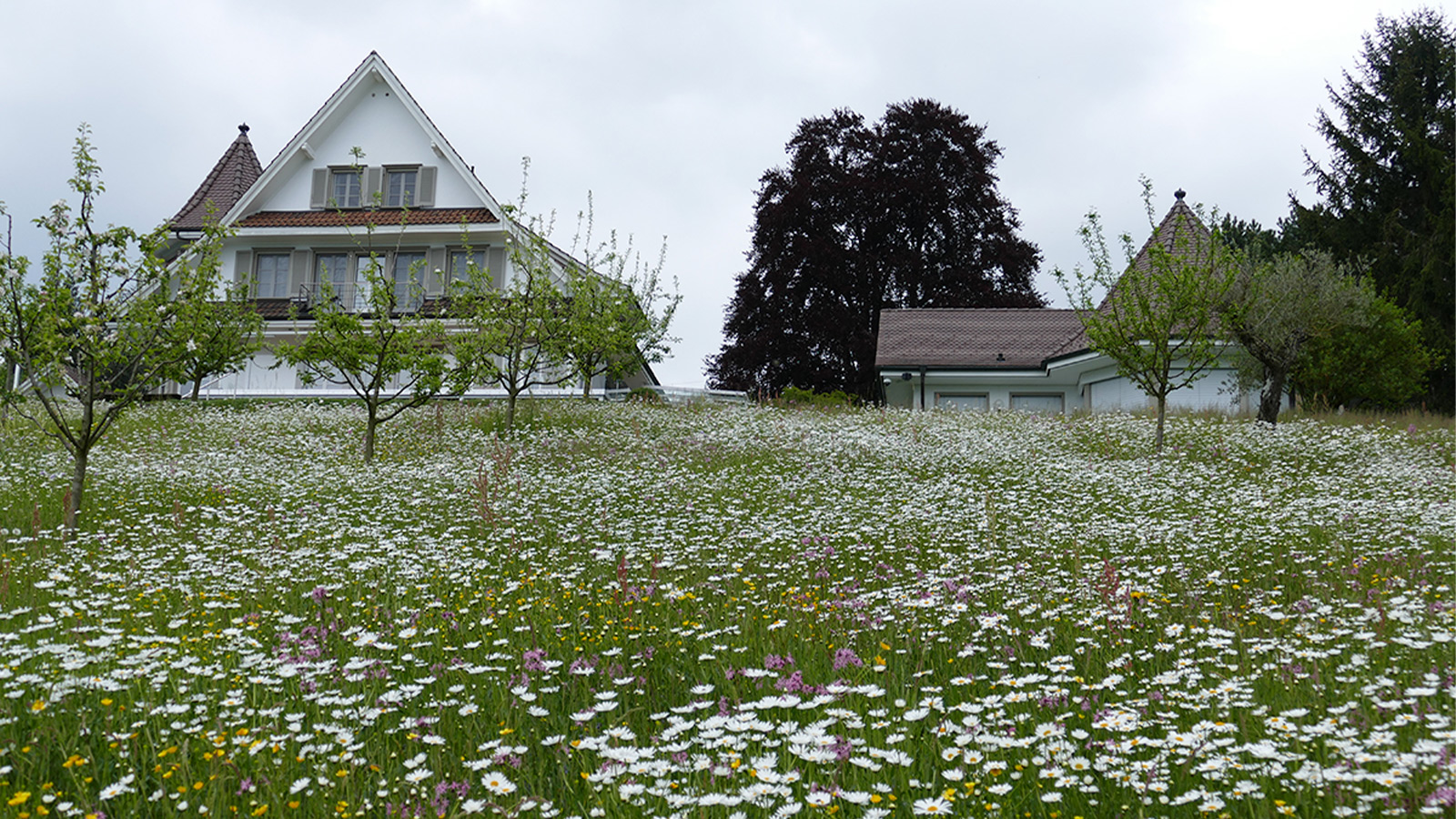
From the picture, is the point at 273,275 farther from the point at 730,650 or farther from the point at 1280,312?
the point at 730,650

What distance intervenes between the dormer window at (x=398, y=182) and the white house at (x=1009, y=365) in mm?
16935

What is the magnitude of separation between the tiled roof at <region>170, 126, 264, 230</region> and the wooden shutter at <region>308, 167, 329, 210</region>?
110 inches

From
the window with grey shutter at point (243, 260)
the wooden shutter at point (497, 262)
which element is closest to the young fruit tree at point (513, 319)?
the wooden shutter at point (497, 262)

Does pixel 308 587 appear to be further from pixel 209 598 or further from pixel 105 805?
pixel 105 805

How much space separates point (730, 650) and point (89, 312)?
31.5 feet

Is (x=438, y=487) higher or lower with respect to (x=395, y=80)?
lower

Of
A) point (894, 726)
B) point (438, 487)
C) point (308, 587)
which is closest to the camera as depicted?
point (894, 726)

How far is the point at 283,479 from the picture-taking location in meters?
13.2

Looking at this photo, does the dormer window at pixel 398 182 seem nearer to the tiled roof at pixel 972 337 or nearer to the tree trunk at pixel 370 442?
the tree trunk at pixel 370 442

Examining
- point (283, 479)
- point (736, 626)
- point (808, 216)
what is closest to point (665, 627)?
point (736, 626)

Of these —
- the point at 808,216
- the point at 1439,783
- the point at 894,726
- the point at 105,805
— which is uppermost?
the point at 808,216

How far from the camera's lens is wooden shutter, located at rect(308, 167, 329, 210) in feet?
102

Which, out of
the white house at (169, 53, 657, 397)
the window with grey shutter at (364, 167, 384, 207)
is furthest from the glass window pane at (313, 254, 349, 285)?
the window with grey shutter at (364, 167, 384, 207)

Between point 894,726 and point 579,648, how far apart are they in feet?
6.55
